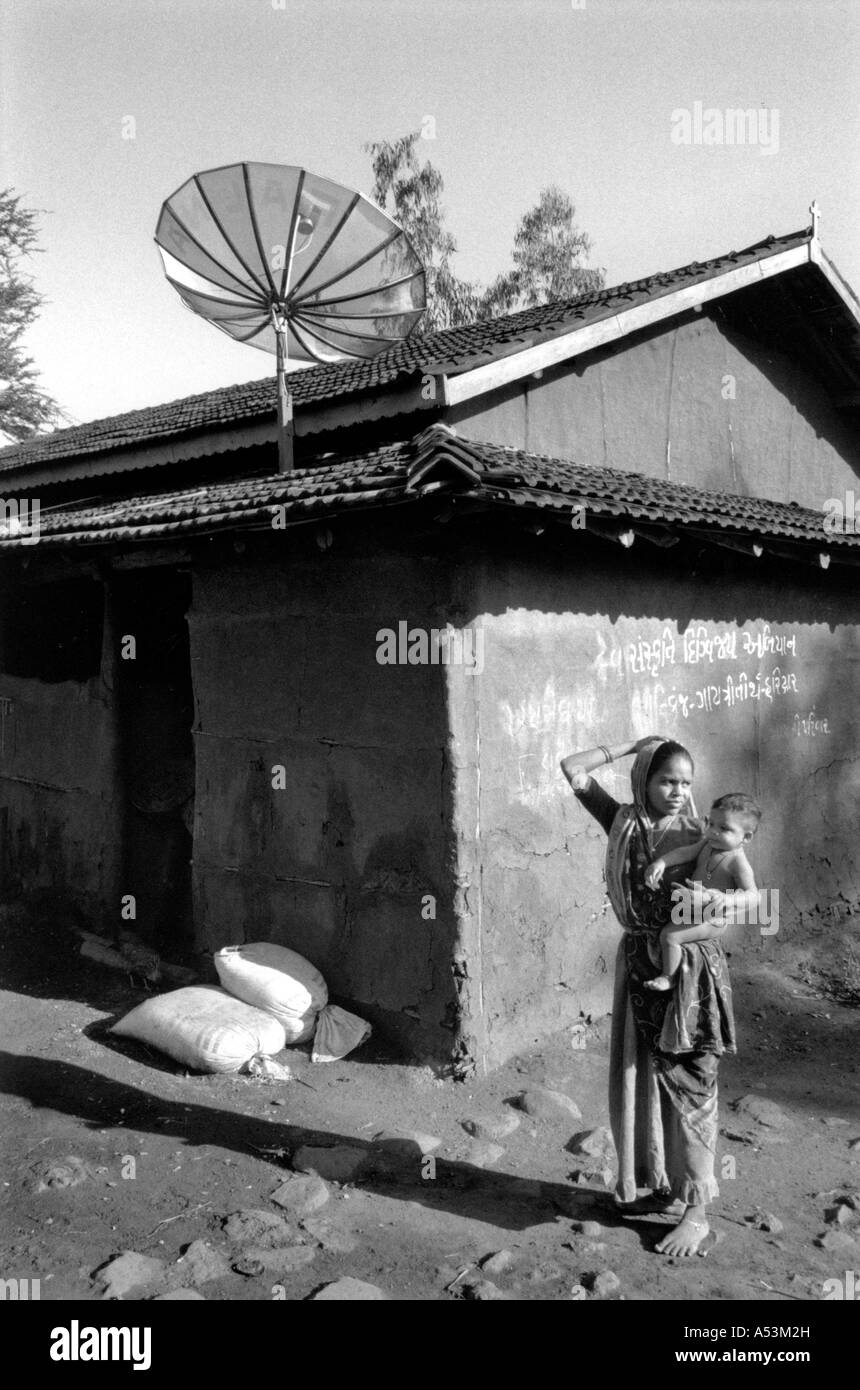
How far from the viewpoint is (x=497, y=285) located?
850 inches

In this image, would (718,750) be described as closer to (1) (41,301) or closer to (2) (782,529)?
(2) (782,529)

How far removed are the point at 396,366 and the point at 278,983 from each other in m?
4.55

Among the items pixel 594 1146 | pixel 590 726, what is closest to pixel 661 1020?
pixel 594 1146

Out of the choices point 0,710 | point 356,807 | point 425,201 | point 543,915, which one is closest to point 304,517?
point 356,807

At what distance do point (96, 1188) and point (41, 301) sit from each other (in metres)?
21.0

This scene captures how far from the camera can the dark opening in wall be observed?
26.3 feet

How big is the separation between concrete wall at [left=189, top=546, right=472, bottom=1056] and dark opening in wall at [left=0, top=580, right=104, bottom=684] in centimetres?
Result: 174

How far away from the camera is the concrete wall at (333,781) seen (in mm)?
A: 5496

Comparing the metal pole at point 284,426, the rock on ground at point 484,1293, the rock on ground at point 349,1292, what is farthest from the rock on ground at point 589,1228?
the metal pole at point 284,426

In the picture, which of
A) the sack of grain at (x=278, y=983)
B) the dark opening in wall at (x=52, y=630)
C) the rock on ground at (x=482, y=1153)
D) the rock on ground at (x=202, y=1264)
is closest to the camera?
the rock on ground at (x=202, y=1264)

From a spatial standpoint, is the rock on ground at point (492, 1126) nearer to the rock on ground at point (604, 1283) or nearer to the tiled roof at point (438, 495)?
the rock on ground at point (604, 1283)

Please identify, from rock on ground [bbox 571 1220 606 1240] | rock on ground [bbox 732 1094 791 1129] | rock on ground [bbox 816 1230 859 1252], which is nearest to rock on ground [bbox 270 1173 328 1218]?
rock on ground [bbox 571 1220 606 1240]

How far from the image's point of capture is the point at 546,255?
21.6 metres

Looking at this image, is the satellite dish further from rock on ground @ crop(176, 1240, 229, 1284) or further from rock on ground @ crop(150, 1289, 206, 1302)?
rock on ground @ crop(150, 1289, 206, 1302)
